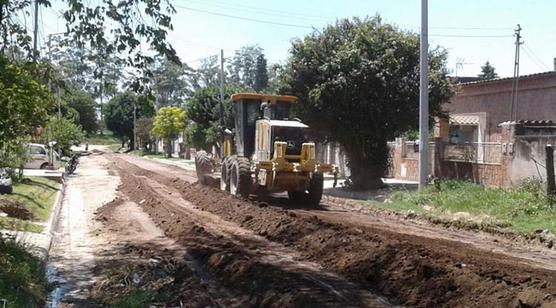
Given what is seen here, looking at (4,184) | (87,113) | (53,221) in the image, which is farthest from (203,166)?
(87,113)

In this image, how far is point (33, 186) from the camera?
23047 millimetres

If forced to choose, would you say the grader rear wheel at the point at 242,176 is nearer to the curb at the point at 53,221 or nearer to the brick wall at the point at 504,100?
the curb at the point at 53,221

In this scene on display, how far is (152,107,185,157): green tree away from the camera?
75312 millimetres

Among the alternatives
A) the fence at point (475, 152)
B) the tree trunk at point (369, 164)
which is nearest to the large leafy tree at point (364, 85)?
the tree trunk at point (369, 164)

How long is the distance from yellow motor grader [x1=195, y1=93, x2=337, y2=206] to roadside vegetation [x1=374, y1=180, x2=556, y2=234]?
2332 mm

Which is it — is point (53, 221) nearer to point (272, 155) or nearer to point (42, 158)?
point (272, 155)

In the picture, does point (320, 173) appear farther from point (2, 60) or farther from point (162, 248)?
point (2, 60)

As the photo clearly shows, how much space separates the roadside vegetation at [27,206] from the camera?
47.9ft

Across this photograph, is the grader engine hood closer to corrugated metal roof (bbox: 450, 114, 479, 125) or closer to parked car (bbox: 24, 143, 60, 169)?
corrugated metal roof (bbox: 450, 114, 479, 125)

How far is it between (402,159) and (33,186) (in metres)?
15.7

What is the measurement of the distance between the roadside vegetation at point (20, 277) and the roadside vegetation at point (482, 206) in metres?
9.85

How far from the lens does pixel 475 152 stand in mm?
24516

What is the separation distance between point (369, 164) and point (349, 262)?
15.7m

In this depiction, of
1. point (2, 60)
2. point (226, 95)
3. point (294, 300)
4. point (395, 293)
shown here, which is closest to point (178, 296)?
point (294, 300)
